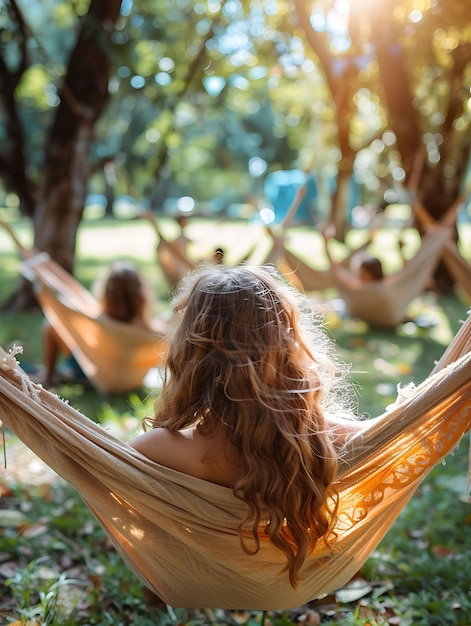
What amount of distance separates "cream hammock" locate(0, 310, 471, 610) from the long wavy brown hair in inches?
2.1

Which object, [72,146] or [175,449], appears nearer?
[175,449]

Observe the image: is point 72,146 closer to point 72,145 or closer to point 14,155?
point 72,145

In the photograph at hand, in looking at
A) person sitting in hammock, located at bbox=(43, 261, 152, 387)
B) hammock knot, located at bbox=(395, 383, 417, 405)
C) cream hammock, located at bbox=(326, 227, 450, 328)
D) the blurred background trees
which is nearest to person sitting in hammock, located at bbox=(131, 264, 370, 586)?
hammock knot, located at bbox=(395, 383, 417, 405)

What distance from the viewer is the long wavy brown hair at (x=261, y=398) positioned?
145cm

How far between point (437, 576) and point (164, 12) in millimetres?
7797

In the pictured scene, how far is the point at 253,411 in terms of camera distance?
1452 millimetres

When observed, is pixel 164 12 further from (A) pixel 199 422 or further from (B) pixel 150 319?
(A) pixel 199 422

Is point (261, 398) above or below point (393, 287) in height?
above

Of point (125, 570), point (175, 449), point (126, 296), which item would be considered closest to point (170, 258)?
point (126, 296)

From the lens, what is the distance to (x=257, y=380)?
1.44m

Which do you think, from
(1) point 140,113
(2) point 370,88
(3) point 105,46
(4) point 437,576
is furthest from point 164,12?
(1) point 140,113

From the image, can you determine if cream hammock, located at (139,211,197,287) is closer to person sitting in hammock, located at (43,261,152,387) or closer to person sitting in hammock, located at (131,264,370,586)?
person sitting in hammock, located at (43,261,152,387)

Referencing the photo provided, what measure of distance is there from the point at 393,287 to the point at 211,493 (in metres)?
4.14

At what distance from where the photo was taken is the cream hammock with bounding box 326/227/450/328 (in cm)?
529
